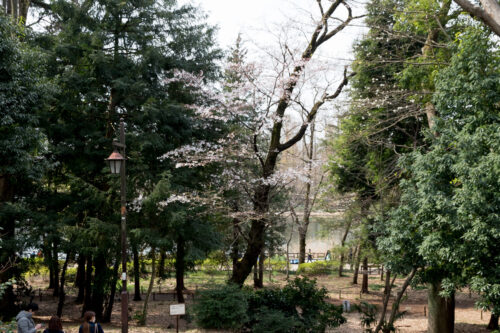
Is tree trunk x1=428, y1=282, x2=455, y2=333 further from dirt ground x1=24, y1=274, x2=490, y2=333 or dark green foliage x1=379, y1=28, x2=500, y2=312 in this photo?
dark green foliage x1=379, y1=28, x2=500, y2=312

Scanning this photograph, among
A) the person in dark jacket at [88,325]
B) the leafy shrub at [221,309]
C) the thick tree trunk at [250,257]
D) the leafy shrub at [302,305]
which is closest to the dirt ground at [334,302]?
the leafy shrub at [221,309]

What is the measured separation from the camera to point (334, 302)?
21500 mm

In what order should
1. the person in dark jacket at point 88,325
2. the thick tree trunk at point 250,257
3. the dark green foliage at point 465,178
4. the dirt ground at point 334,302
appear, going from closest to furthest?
the person in dark jacket at point 88,325 → the dark green foliage at point 465,178 → the thick tree trunk at point 250,257 → the dirt ground at point 334,302

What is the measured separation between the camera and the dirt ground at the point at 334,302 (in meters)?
14.9

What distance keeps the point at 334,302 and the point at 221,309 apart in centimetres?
1360

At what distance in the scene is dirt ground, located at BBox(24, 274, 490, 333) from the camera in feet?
48.8

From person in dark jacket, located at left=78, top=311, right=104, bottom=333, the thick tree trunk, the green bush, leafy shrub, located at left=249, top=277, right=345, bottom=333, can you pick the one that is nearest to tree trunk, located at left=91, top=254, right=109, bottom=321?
the thick tree trunk

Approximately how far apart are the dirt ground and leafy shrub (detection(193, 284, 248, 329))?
1.07m

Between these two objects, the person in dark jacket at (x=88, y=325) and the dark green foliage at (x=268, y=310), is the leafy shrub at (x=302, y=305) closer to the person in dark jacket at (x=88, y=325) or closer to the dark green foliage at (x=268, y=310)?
the dark green foliage at (x=268, y=310)

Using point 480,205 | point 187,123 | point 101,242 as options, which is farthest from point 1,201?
point 480,205

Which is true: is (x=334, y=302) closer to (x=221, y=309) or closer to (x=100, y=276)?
(x=100, y=276)

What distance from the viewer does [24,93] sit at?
10.2m

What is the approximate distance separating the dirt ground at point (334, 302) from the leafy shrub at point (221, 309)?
3.52ft

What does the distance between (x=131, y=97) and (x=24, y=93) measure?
4.64 metres
